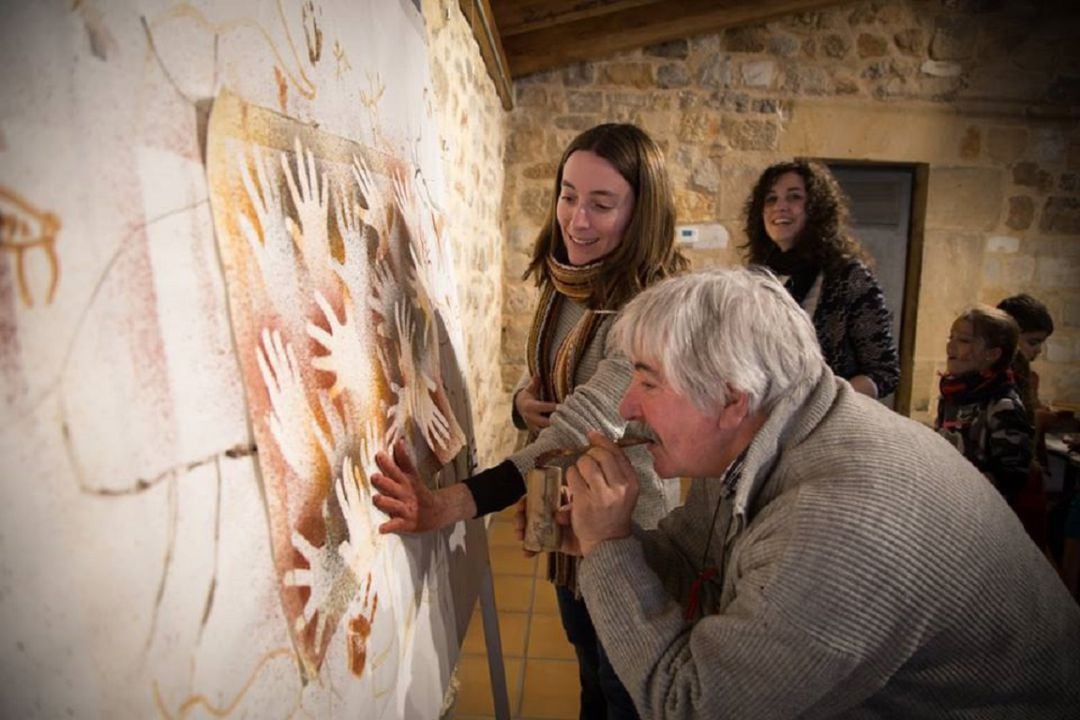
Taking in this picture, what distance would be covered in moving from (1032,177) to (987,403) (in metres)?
2.61

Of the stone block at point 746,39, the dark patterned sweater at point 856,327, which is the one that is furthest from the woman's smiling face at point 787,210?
the stone block at point 746,39

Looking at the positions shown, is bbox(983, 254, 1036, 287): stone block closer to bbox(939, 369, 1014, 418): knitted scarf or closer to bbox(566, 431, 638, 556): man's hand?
bbox(939, 369, 1014, 418): knitted scarf

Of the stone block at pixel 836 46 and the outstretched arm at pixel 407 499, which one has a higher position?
the stone block at pixel 836 46

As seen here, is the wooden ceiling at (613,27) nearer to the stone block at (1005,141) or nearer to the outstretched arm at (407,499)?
the stone block at (1005,141)

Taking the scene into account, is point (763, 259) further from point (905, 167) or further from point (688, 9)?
point (905, 167)

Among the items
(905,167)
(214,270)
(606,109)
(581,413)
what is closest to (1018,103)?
(905,167)

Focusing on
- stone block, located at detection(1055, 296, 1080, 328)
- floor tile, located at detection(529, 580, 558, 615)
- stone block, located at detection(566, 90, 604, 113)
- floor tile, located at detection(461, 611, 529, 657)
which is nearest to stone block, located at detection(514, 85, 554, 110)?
stone block, located at detection(566, 90, 604, 113)

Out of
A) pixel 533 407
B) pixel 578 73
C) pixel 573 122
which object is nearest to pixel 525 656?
pixel 533 407

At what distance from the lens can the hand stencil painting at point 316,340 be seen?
51 cm

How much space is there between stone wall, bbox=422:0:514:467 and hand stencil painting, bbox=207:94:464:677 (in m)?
0.70

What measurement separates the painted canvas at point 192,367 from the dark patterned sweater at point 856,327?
1428mm

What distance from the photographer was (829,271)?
1835mm

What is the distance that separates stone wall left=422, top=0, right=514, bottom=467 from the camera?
1959 mm

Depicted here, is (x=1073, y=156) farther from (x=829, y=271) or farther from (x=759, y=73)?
(x=829, y=271)
